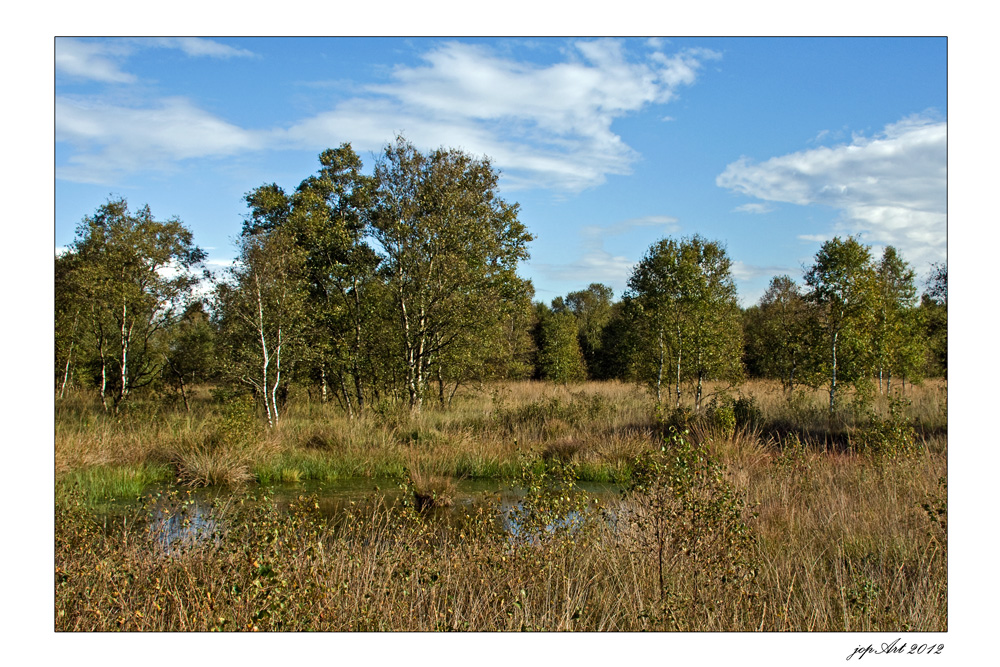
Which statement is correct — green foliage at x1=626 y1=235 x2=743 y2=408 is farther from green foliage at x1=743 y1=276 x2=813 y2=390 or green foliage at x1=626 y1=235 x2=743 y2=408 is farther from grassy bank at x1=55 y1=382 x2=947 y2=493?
grassy bank at x1=55 y1=382 x2=947 y2=493

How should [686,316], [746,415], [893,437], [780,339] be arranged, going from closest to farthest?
[893,437], [746,415], [686,316], [780,339]

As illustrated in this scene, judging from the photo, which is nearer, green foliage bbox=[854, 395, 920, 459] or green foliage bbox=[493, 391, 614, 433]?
green foliage bbox=[854, 395, 920, 459]

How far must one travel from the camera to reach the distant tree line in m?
13.4

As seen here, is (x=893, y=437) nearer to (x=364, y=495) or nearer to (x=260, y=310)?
(x=364, y=495)

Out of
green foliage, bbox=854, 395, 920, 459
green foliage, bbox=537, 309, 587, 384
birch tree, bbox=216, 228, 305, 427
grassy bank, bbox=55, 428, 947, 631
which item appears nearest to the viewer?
grassy bank, bbox=55, 428, 947, 631

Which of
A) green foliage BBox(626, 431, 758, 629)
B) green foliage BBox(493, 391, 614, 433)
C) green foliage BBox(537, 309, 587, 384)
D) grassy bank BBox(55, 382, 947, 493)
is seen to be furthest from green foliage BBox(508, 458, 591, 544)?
green foliage BBox(537, 309, 587, 384)

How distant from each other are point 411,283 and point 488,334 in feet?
7.48

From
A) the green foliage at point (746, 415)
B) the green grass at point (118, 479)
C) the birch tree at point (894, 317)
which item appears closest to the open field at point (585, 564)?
the green grass at point (118, 479)

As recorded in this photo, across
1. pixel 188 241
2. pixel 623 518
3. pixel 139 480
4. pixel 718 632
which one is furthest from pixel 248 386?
pixel 718 632

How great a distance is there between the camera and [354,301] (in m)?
16.3

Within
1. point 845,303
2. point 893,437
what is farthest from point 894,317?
point 893,437

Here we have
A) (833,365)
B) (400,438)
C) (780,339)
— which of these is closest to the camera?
(400,438)

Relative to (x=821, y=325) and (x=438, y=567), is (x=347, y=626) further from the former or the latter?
(x=821, y=325)

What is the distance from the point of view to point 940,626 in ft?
12.5
